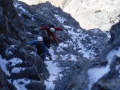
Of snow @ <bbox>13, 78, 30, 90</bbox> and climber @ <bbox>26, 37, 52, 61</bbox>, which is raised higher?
climber @ <bbox>26, 37, 52, 61</bbox>

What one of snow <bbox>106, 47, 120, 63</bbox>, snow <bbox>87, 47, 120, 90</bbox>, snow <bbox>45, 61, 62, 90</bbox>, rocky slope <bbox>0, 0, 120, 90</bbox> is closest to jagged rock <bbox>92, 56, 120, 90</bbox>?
rocky slope <bbox>0, 0, 120, 90</bbox>

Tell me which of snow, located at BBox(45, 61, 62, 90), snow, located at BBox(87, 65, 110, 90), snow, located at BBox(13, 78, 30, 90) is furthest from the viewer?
snow, located at BBox(45, 61, 62, 90)

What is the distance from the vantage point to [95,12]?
51.7 metres

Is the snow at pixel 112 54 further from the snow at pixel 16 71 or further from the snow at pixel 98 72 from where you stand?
the snow at pixel 16 71

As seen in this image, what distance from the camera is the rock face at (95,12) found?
1813 inches

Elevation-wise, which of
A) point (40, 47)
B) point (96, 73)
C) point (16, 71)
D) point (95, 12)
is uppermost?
point (95, 12)

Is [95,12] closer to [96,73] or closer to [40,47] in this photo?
[40,47]

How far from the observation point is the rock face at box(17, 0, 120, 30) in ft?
151

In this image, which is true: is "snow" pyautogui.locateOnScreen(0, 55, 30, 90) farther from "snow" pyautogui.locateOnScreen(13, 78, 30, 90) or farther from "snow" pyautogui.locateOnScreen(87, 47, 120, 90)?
"snow" pyautogui.locateOnScreen(87, 47, 120, 90)

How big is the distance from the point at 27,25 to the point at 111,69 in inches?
463

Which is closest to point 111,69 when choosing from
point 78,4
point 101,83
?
point 101,83

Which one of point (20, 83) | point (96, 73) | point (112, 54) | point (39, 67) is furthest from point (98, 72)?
point (39, 67)

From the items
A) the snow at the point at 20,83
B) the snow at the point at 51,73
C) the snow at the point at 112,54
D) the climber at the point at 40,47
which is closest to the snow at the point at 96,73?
the snow at the point at 112,54

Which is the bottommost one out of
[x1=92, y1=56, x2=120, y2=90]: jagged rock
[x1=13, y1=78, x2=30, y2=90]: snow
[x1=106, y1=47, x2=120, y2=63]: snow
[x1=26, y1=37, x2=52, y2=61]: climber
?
[x1=92, y1=56, x2=120, y2=90]: jagged rock
